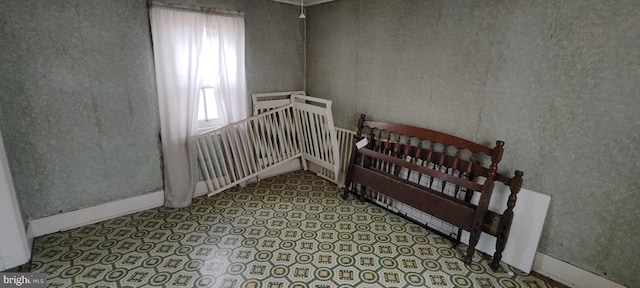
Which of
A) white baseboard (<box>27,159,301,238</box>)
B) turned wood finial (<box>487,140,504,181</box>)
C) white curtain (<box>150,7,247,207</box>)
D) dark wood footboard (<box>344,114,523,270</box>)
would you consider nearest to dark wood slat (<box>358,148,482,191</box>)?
dark wood footboard (<box>344,114,523,270</box>)

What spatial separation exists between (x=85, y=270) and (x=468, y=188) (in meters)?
2.96

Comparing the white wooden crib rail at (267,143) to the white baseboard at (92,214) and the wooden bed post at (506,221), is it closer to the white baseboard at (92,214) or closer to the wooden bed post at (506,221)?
the white baseboard at (92,214)

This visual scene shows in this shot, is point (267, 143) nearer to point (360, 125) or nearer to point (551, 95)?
point (360, 125)

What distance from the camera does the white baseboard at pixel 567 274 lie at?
2.00 m

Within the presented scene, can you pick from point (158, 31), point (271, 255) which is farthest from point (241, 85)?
point (271, 255)

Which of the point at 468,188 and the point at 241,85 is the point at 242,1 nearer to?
the point at 241,85

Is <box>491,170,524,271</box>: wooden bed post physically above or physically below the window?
below

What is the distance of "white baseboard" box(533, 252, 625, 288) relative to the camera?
1999 millimetres

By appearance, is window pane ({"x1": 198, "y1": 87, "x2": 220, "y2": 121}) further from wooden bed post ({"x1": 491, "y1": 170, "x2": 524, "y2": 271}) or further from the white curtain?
wooden bed post ({"x1": 491, "y1": 170, "x2": 524, "y2": 271})

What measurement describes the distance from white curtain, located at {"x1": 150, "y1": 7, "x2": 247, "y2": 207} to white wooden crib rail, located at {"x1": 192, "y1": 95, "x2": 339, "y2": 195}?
0.64 feet

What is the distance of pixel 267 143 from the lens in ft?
12.4

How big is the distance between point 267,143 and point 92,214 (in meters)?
1.91

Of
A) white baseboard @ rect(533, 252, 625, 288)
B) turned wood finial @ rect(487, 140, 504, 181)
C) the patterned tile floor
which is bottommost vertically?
the patterned tile floor

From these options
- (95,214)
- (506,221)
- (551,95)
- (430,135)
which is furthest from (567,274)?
(95,214)
